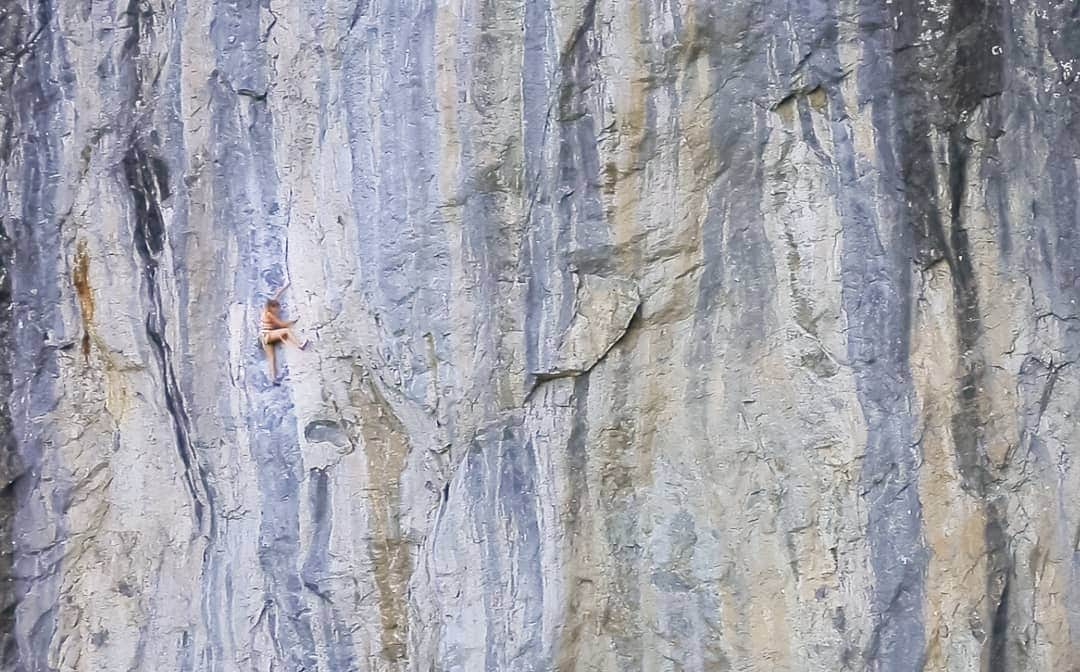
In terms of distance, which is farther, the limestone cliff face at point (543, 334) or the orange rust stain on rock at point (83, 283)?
the orange rust stain on rock at point (83, 283)

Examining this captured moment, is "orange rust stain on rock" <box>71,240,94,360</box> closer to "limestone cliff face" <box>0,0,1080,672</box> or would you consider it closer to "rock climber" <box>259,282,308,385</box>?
"limestone cliff face" <box>0,0,1080,672</box>

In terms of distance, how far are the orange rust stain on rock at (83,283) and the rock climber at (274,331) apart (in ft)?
1.20

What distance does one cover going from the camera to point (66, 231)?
1880 mm

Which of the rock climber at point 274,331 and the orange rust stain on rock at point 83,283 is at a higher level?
the orange rust stain on rock at point 83,283

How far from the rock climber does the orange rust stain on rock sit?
367 mm

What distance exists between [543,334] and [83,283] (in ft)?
3.17

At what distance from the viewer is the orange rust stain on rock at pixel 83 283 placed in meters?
1.88

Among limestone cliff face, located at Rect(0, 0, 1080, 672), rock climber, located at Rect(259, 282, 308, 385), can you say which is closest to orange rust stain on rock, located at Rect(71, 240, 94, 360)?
limestone cliff face, located at Rect(0, 0, 1080, 672)

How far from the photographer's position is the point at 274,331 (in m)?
1.84

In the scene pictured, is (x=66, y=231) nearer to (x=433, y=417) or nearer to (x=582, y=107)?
(x=433, y=417)

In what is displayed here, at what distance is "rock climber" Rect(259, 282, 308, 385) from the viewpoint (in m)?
1.85

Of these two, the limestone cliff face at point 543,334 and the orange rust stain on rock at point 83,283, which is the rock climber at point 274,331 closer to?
the limestone cliff face at point 543,334

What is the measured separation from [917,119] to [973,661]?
1.10 metres

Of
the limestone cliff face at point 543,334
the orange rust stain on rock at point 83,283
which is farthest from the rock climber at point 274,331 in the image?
the orange rust stain on rock at point 83,283
